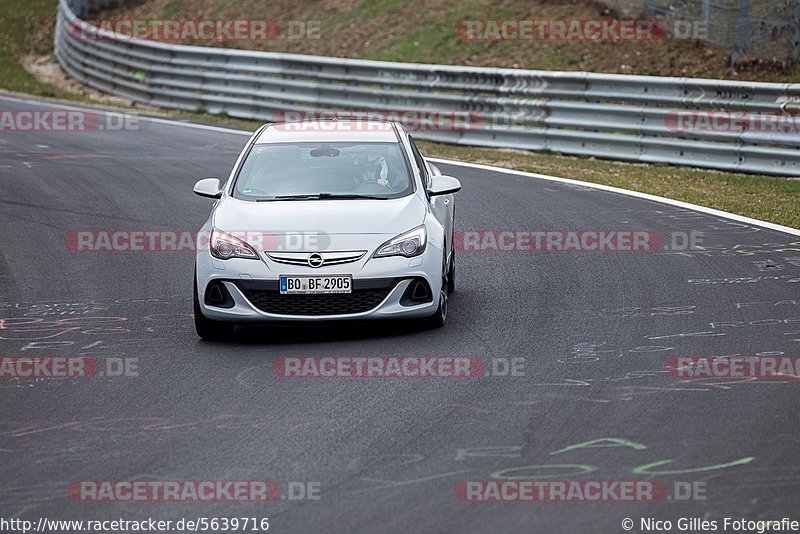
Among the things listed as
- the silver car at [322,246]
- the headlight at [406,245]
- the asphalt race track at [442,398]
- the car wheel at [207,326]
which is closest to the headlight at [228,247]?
the silver car at [322,246]

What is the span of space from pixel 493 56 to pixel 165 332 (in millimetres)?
18163

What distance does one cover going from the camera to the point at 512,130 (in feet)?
66.1

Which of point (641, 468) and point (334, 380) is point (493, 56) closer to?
point (334, 380)

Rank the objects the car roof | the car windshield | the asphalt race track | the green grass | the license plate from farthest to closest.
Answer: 1. the green grass
2. the car roof
3. the car windshield
4. the license plate
5. the asphalt race track

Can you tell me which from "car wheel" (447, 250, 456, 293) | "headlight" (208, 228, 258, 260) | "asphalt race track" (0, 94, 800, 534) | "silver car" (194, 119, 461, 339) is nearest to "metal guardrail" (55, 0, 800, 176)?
"asphalt race track" (0, 94, 800, 534)

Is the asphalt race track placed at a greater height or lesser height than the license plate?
lesser

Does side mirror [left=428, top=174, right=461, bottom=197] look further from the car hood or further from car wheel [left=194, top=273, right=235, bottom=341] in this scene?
car wheel [left=194, top=273, right=235, bottom=341]

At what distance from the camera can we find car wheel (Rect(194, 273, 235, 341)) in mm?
9266

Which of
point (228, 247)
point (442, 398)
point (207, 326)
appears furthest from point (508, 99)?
point (442, 398)

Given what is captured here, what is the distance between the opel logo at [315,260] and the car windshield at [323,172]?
2.84 feet

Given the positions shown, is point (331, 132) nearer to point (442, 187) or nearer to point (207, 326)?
Result: point (442, 187)

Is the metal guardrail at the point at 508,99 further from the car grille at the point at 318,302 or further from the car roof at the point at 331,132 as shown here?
the car grille at the point at 318,302

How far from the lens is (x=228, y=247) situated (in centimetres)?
928

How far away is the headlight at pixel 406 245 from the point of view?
9219 mm
